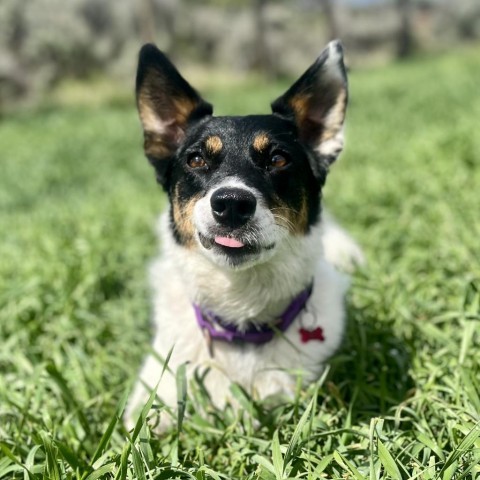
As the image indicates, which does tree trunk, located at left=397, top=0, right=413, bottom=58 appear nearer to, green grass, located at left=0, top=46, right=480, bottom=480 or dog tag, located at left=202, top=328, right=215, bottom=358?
green grass, located at left=0, top=46, right=480, bottom=480

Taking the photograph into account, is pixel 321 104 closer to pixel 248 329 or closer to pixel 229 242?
pixel 229 242

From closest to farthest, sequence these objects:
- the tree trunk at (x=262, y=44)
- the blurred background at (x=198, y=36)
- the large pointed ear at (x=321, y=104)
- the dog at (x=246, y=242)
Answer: the dog at (x=246, y=242), the large pointed ear at (x=321, y=104), the blurred background at (x=198, y=36), the tree trunk at (x=262, y=44)

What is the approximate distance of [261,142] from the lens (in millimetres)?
2605

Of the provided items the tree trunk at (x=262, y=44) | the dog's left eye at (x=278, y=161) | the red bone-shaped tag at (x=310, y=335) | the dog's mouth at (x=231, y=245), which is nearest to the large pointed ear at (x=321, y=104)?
the dog's left eye at (x=278, y=161)

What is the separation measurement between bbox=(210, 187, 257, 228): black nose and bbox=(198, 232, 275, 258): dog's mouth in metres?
0.08

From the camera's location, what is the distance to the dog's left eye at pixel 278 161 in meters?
2.64

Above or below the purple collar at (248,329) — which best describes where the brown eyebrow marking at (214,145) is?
above

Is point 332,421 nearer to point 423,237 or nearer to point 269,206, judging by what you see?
point 269,206

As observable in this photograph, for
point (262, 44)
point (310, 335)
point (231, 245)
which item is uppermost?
point (262, 44)

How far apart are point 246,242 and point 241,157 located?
429 millimetres

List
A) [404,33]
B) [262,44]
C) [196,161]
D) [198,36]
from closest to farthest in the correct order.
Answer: [196,161], [262,44], [198,36], [404,33]

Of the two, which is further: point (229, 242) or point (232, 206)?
point (229, 242)

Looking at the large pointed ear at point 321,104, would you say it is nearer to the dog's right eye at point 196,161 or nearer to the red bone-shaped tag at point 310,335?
the dog's right eye at point 196,161

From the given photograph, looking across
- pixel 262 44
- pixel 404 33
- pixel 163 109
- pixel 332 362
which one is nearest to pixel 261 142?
pixel 163 109
